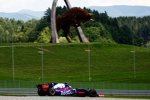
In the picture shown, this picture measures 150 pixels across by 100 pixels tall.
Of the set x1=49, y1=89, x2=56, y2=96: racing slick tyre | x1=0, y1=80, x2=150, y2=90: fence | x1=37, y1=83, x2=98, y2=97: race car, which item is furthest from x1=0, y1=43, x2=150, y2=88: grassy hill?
x1=49, y1=89, x2=56, y2=96: racing slick tyre

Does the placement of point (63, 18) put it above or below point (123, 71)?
above

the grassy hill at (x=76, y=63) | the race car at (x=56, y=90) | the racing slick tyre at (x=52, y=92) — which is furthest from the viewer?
the grassy hill at (x=76, y=63)

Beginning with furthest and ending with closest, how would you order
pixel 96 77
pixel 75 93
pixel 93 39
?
pixel 93 39 → pixel 96 77 → pixel 75 93

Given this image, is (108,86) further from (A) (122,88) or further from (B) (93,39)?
(B) (93,39)

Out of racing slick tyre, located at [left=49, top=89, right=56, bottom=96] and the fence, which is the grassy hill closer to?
the fence

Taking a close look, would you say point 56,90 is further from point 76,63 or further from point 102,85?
point 76,63

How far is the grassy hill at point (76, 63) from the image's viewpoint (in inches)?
4090

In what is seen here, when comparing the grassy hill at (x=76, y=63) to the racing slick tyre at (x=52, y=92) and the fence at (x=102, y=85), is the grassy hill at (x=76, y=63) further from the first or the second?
the racing slick tyre at (x=52, y=92)

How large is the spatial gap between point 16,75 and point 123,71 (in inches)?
878

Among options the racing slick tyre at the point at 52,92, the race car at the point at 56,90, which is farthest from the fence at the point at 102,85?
the racing slick tyre at the point at 52,92

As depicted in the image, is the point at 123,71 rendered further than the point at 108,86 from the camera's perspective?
Yes

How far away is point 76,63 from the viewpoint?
12125 cm

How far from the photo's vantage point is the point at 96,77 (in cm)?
10375

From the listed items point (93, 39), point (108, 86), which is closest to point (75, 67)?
point (108, 86)
